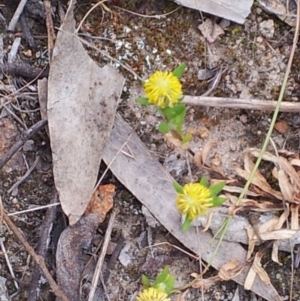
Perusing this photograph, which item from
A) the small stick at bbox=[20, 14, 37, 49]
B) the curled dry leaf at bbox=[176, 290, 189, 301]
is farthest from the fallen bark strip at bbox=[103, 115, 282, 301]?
the small stick at bbox=[20, 14, 37, 49]

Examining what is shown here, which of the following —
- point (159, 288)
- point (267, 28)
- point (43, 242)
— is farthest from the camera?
point (267, 28)

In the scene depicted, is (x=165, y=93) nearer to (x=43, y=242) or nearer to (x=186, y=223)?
(x=186, y=223)

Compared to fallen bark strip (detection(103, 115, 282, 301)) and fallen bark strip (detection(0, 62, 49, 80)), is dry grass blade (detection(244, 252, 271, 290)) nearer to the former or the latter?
fallen bark strip (detection(103, 115, 282, 301))

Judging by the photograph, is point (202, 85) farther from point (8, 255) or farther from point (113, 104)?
point (8, 255)

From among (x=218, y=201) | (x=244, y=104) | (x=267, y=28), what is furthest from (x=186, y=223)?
(x=267, y=28)

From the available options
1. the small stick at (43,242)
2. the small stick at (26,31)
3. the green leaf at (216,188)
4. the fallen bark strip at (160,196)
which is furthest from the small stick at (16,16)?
the green leaf at (216,188)

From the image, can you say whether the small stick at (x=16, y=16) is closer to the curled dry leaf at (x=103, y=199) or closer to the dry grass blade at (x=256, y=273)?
the curled dry leaf at (x=103, y=199)
